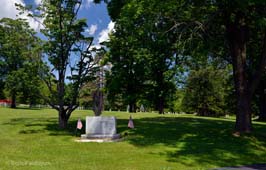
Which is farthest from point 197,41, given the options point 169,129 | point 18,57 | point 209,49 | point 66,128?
point 18,57

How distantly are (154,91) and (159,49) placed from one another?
66.9 feet

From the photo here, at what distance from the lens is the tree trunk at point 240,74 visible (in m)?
15.5

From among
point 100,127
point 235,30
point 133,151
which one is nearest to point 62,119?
point 100,127

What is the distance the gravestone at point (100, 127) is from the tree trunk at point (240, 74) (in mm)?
5919

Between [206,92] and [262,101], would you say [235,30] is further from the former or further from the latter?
[206,92]

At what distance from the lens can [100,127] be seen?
49.8 ft

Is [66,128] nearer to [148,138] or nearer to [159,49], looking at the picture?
[148,138]

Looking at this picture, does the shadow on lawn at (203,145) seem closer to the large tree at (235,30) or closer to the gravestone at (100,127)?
the gravestone at (100,127)

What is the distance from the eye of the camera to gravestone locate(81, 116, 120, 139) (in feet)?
48.3

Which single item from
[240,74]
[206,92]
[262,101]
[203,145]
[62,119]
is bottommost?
[203,145]

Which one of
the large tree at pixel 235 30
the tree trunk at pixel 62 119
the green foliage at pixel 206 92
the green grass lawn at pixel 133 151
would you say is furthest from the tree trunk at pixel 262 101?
the tree trunk at pixel 62 119

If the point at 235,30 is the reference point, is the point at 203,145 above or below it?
below

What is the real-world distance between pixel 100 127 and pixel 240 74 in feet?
23.5

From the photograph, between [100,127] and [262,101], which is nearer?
[100,127]
